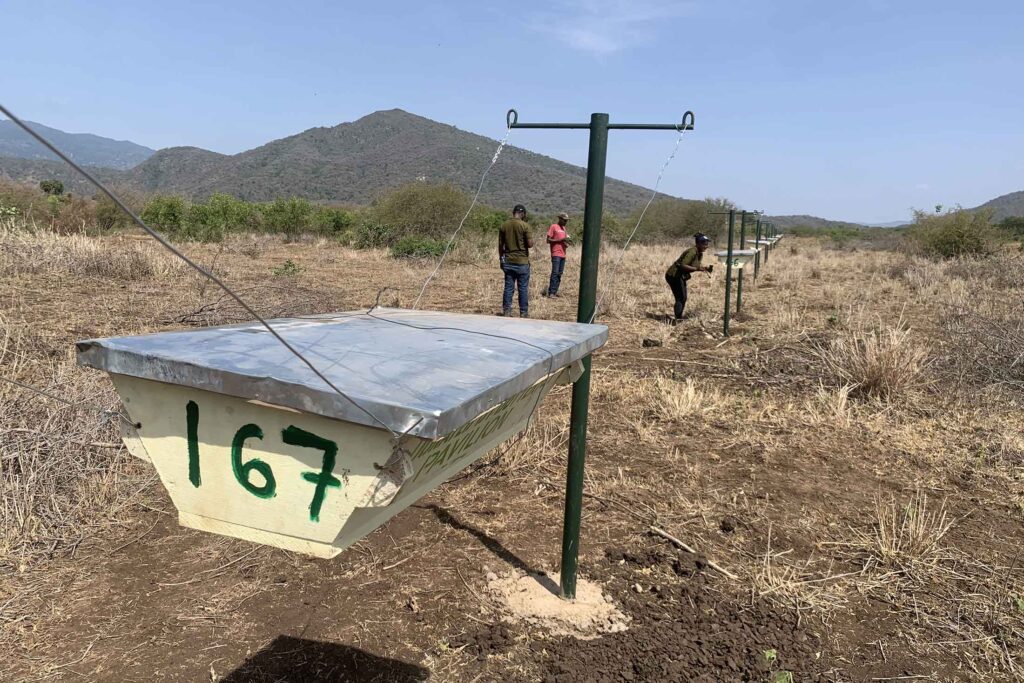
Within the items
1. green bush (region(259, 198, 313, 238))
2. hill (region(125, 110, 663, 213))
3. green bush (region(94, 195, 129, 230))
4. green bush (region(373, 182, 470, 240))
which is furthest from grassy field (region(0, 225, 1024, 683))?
hill (region(125, 110, 663, 213))

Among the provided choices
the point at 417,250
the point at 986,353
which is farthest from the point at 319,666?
the point at 417,250

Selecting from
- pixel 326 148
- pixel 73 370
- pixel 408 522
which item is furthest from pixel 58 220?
pixel 326 148

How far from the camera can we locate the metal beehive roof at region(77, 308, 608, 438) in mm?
1066

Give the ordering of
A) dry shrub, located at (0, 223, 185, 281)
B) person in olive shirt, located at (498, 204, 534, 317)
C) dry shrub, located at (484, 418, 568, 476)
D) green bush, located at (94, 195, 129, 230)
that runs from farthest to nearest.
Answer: green bush, located at (94, 195, 129, 230), dry shrub, located at (0, 223, 185, 281), person in olive shirt, located at (498, 204, 534, 317), dry shrub, located at (484, 418, 568, 476)

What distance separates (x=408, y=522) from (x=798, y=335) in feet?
20.3

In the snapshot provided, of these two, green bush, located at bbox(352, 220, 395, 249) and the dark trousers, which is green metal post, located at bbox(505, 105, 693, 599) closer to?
the dark trousers

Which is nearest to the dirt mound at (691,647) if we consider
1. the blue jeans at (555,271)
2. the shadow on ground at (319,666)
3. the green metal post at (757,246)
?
the shadow on ground at (319,666)

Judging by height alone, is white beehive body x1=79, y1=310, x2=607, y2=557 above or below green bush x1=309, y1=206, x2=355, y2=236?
below

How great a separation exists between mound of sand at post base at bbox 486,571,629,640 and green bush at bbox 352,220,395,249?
19.7 meters

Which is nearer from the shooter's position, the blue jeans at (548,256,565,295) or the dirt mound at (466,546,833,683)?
the dirt mound at (466,546,833,683)

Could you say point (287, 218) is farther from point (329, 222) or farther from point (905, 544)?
point (905, 544)

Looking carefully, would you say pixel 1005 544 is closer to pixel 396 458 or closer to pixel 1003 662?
pixel 1003 662

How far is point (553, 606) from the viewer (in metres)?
2.77

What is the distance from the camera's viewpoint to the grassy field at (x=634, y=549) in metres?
2.48
